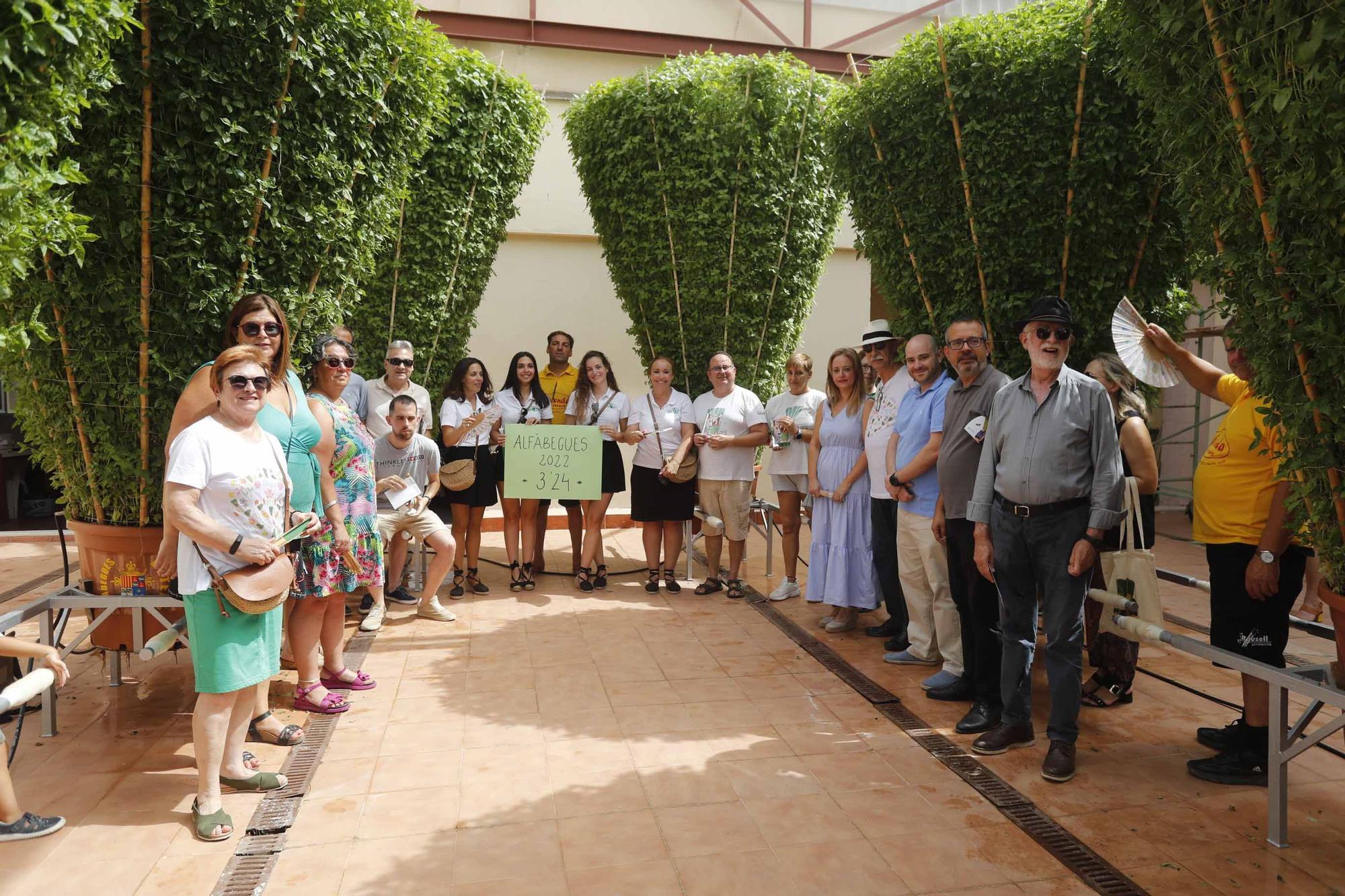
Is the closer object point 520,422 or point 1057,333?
point 1057,333

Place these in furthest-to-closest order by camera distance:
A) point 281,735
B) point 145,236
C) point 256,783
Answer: point 281,735
point 145,236
point 256,783

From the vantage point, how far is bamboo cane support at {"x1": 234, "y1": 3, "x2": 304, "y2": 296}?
339 centimetres

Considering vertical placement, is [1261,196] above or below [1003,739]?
above

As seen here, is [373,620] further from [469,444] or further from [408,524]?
[469,444]

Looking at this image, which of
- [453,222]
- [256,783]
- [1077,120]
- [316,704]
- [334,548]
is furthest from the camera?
[453,222]

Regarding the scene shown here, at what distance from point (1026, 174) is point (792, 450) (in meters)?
2.57

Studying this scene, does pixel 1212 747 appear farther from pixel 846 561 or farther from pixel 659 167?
pixel 659 167

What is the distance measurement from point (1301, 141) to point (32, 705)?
17.4 feet

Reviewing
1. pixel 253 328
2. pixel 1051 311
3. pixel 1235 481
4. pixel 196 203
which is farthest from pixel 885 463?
pixel 196 203

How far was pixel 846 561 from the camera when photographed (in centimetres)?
538

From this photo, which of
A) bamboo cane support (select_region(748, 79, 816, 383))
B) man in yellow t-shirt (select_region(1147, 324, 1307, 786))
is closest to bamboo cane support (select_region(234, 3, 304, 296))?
man in yellow t-shirt (select_region(1147, 324, 1307, 786))

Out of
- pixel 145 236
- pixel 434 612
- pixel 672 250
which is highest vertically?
pixel 672 250

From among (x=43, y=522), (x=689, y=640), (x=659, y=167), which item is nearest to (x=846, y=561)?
(x=689, y=640)

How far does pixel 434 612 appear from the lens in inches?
224
